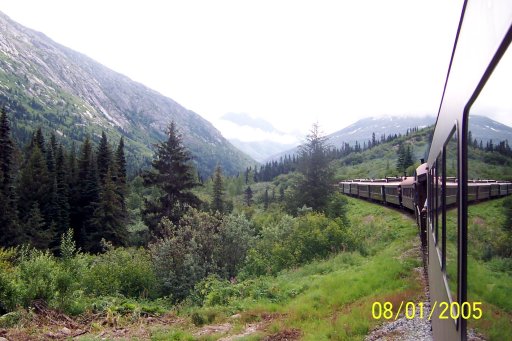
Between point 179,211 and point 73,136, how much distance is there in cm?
18515

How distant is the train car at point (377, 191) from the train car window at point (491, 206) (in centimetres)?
2819

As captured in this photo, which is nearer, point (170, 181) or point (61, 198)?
point (170, 181)

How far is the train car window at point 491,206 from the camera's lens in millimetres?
1503

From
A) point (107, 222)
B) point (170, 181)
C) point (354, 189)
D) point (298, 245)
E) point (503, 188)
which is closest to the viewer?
point (503, 188)

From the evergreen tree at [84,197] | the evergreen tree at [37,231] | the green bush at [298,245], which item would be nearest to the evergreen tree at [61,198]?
the evergreen tree at [84,197]

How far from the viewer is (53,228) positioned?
122 feet

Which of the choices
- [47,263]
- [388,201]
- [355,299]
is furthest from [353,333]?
[388,201]

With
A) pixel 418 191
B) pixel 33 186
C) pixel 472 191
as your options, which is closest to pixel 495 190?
pixel 472 191

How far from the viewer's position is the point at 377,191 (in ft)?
101

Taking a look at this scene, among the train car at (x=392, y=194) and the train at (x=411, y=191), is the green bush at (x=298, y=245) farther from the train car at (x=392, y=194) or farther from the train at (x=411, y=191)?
the train car at (x=392, y=194)

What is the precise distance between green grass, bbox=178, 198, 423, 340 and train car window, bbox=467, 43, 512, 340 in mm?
6291

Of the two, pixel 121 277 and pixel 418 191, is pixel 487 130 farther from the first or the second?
pixel 121 277

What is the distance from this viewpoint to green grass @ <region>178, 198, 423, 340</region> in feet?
28.3

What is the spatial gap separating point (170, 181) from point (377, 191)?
665 inches
